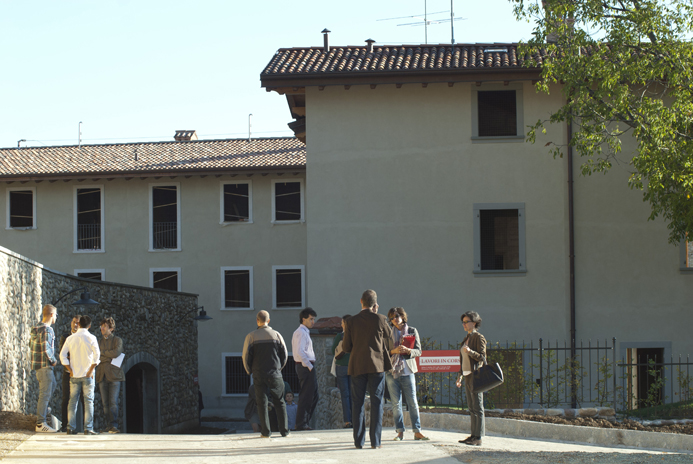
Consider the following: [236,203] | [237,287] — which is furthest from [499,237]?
[236,203]

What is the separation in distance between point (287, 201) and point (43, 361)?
18594 mm

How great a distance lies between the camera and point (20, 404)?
11.8 meters

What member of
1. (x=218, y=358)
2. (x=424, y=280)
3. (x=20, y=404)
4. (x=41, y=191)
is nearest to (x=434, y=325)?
(x=424, y=280)

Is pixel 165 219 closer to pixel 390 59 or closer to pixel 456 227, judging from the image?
pixel 390 59

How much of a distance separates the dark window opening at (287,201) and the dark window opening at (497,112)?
38.4 ft

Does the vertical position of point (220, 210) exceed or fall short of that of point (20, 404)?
it exceeds it

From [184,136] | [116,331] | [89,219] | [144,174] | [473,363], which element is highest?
[184,136]

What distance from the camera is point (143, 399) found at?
22250mm

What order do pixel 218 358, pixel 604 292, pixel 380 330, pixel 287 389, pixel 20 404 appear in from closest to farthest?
pixel 380 330, pixel 20 404, pixel 287 389, pixel 604 292, pixel 218 358

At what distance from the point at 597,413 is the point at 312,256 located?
27.5 feet

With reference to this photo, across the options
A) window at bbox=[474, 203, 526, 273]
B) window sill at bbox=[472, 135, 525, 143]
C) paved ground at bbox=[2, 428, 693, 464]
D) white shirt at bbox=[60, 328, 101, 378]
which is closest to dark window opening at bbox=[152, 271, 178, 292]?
window at bbox=[474, 203, 526, 273]

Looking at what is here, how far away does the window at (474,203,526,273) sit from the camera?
18.3 m

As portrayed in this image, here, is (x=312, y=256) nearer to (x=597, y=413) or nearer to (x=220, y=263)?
(x=597, y=413)

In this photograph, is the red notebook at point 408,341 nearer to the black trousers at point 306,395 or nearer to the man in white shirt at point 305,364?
the man in white shirt at point 305,364
